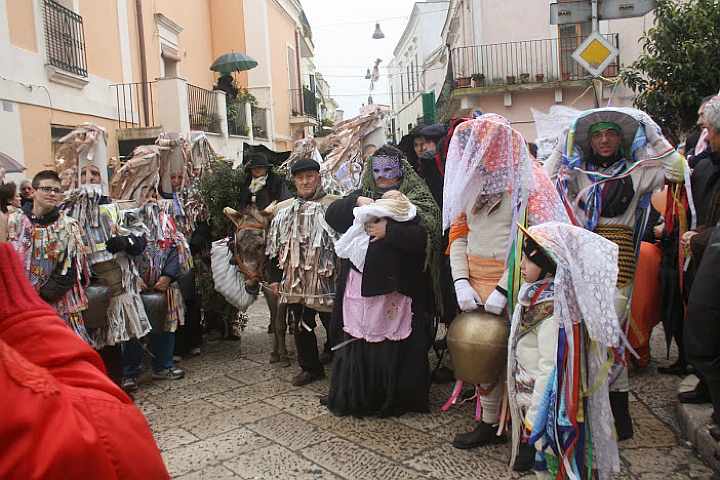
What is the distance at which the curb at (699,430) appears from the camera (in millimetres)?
3314

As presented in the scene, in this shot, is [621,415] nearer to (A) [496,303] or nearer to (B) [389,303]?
(A) [496,303]

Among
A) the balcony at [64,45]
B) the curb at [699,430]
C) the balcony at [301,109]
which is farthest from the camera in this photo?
the balcony at [301,109]

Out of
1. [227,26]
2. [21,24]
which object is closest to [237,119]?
[227,26]

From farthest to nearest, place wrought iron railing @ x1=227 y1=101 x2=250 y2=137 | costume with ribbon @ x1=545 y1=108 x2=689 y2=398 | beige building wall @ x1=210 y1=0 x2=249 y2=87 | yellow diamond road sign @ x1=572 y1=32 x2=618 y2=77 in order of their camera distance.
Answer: beige building wall @ x1=210 y1=0 x2=249 y2=87 → wrought iron railing @ x1=227 y1=101 x2=250 y2=137 → yellow diamond road sign @ x1=572 y1=32 x2=618 y2=77 → costume with ribbon @ x1=545 y1=108 x2=689 y2=398

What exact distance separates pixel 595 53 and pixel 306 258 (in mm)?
3592

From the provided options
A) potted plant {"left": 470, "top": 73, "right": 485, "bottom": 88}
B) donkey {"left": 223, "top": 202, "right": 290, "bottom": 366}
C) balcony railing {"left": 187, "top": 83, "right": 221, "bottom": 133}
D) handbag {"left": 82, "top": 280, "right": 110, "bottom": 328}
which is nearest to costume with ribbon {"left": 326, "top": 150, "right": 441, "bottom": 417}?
donkey {"left": 223, "top": 202, "right": 290, "bottom": 366}

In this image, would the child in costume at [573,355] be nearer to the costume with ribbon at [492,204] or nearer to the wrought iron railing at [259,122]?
the costume with ribbon at [492,204]

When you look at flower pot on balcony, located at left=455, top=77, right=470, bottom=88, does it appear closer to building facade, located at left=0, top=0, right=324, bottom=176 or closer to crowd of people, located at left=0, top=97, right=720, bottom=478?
building facade, located at left=0, top=0, right=324, bottom=176

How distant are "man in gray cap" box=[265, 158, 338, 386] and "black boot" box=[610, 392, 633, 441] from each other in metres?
2.14

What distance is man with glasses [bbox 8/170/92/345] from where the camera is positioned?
422 centimetres

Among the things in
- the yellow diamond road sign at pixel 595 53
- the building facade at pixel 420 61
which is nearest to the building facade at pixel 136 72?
the yellow diamond road sign at pixel 595 53

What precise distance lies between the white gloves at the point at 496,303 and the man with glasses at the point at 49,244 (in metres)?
2.76

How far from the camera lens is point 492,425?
370 cm

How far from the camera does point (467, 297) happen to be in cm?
363
